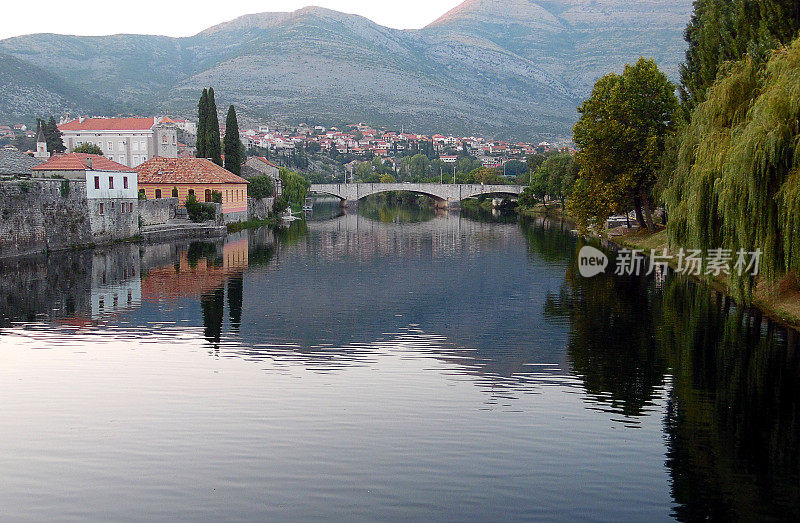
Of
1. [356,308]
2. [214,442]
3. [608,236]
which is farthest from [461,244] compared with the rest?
[214,442]

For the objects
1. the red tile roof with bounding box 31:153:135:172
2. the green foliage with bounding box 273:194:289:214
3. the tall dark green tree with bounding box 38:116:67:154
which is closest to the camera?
the red tile roof with bounding box 31:153:135:172

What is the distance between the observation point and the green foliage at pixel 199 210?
6117 cm

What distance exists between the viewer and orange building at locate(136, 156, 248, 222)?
210 feet

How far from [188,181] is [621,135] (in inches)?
1328

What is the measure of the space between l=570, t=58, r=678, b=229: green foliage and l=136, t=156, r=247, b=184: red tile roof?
29.6 m

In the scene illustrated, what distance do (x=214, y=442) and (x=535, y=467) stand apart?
5306 mm

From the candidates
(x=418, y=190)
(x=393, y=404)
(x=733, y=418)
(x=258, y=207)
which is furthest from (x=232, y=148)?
(x=733, y=418)

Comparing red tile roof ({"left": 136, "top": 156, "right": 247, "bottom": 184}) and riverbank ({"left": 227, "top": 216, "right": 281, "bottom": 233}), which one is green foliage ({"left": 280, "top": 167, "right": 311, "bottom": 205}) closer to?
riverbank ({"left": 227, "top": 216, "right": 281, "bottom": 233})

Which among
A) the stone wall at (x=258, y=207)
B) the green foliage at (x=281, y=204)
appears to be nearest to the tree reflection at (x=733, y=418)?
the stone wall at (x=258, y=207)

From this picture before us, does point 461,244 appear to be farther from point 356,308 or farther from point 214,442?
point 214,442

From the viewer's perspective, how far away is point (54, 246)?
43.3m

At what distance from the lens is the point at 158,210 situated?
57.7 meters

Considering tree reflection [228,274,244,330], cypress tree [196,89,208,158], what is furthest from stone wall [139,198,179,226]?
tree reflection [228,274,244,330]

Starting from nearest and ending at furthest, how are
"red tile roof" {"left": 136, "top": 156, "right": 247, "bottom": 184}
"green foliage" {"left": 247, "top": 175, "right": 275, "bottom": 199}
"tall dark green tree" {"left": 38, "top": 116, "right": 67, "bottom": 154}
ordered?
"red tile roof" {"left": 136, "top": 156, "right": 247, "bottom": 184}
"green foliage" {"left": 247, "top": 175, "right": 275, "bottom": 199}
"tall dark green tree" {"left": 38, "top": 116, "right": 67, "bottom": 154}
